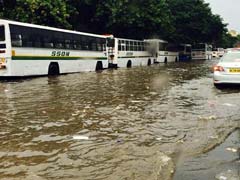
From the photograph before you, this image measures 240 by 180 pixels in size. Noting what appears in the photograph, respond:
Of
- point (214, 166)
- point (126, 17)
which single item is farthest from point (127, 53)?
point (214, 166)

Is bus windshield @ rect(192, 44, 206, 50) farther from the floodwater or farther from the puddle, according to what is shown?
the puddle

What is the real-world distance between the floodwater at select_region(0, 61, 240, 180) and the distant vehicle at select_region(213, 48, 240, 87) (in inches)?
84.1

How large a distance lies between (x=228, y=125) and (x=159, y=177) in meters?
3.45

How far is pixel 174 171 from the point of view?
4926 mm

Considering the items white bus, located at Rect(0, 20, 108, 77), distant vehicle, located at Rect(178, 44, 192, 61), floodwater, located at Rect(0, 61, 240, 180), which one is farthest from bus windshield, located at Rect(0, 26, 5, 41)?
distant vehicle, located at Rect(178, 44, 192, 61)

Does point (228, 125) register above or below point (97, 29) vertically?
below

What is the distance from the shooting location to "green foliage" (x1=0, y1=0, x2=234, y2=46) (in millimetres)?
26484

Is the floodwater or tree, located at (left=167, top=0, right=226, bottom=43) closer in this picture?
the floodwater

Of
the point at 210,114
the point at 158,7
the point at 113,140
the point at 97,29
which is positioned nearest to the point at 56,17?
the point at 97,29

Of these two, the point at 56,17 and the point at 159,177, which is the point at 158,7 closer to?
the point at 56,17

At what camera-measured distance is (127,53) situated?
111 feet

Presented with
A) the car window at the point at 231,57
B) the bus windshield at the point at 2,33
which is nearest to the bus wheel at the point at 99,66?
the bus windshield at the point at 2,33

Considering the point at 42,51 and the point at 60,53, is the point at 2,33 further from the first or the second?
the point at 60,53

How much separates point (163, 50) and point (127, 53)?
46.1 ft
